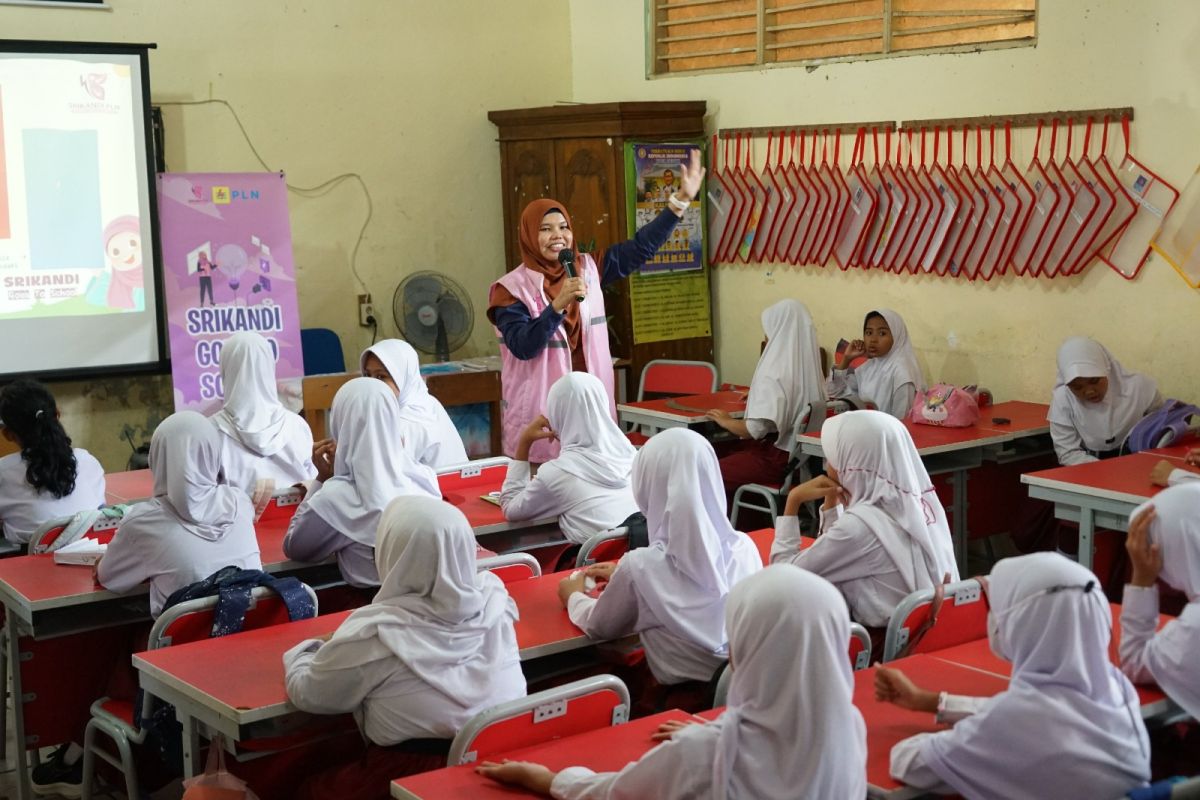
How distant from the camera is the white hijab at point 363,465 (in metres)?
3.93

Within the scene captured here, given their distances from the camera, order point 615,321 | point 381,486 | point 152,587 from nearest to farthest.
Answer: point 152,587, point 381,486, point 615,321

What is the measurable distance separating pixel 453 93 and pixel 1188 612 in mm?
6047

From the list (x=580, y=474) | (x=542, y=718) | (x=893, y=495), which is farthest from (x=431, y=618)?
(x=580, y=474)

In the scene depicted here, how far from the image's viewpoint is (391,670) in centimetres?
272

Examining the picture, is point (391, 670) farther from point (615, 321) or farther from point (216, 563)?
point (615, 321)

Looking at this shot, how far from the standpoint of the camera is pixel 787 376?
5.93 m

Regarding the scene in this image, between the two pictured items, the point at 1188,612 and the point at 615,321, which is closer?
the point at 1188,612

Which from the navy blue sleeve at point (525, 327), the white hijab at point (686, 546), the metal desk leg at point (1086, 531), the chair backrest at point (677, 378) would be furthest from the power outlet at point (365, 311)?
the white hijab at point (686, 546)

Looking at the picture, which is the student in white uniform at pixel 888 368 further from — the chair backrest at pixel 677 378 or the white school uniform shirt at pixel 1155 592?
the white school uniform shirt at pixel 1155 592

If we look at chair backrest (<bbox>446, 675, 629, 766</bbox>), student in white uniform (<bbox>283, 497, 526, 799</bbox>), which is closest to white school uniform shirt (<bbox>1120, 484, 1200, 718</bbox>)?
chair backrest (<bbox>446, 675, 629, 766</bbox>)

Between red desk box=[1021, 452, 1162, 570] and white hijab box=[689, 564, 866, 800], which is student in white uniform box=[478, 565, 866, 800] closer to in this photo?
white hijab box=[689, 564, 866, 800]

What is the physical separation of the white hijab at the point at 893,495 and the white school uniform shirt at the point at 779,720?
1.22m

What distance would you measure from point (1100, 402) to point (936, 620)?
2616 millimetres

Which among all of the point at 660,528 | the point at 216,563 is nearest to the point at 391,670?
the point at 660,528
